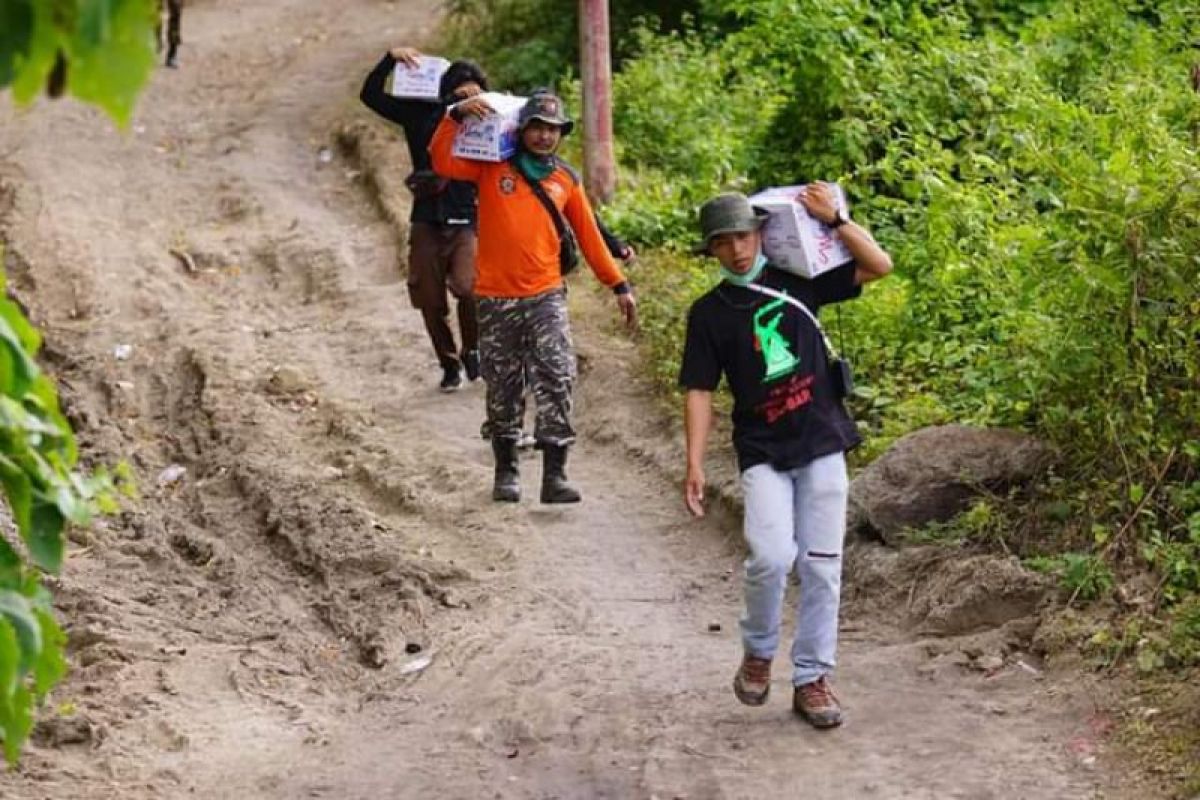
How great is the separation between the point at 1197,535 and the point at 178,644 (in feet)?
13.6

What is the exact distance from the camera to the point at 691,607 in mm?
8664

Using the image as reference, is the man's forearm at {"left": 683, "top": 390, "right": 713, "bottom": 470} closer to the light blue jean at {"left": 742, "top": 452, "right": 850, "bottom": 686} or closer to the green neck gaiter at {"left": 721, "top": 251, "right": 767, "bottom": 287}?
the light blue jean at {"left": 742, "top": 452, "right": 850, "bottom": 686}

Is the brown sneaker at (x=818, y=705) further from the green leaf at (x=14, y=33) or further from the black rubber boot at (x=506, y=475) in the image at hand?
the green leaf at (x=14, y=33)

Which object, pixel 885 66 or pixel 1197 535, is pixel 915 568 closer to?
pixel 1197 535

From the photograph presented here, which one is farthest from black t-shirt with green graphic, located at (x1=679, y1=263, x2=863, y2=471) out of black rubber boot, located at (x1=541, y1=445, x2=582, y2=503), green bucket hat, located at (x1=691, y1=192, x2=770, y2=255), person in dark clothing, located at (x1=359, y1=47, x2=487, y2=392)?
person in dark clothing, located at (x1=359, y1=47, x2=487, y2=392)

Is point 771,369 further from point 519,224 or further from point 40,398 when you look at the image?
point 40,398

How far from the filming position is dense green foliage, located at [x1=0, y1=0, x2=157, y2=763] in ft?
10.2

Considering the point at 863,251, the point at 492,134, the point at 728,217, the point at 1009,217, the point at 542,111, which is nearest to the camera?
the point at 728,217

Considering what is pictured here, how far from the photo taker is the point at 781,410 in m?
6.83

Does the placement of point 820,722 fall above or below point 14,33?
below

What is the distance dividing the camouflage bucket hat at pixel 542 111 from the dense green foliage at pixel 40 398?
4.46 m

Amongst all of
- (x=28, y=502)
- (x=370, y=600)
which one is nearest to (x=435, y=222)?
(x=370, y=600)

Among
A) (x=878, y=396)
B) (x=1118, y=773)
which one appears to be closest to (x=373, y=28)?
(x=878, y=396)

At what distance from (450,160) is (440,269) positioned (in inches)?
82.7
